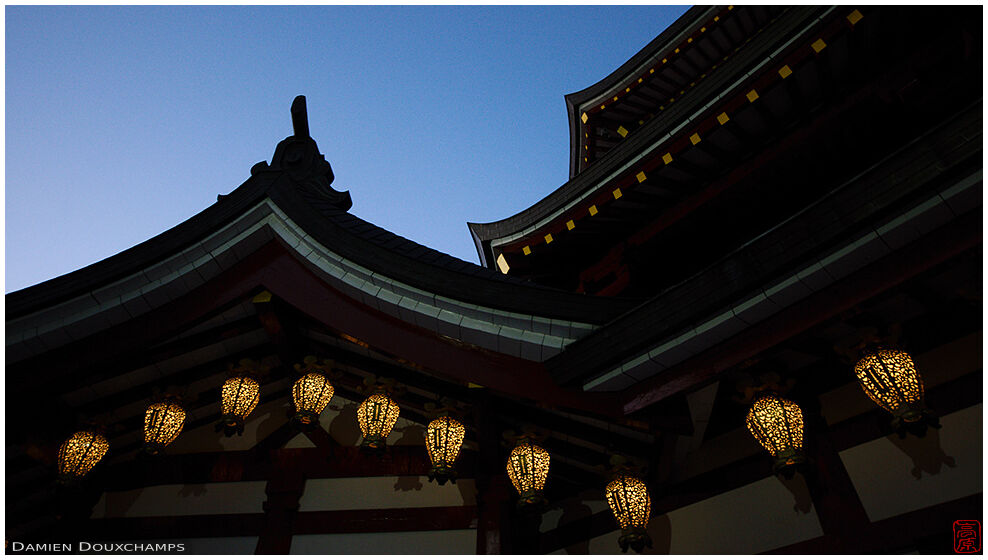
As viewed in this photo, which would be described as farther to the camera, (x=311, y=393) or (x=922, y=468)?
(x=311, y=393)

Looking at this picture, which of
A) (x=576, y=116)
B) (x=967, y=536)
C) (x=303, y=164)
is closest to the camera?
(x=967, y=536)

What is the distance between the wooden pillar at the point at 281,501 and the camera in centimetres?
663

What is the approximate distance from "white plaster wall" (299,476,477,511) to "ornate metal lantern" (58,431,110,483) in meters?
2.33

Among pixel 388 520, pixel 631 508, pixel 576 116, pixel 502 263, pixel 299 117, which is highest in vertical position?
pixel 576 116

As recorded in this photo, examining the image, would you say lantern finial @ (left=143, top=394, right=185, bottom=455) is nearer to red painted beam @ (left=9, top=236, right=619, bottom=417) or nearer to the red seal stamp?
red painted beam @ (left=9, top=236, right=619, bottom=417)

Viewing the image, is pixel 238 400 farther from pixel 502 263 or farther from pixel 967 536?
pixel 967 536

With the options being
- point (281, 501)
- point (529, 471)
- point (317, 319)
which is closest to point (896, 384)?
point (529, 471)

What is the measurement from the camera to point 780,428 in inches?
173

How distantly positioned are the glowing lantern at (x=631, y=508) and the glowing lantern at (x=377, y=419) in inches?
93.8

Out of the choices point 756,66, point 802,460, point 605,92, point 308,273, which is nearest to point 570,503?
point 802,460

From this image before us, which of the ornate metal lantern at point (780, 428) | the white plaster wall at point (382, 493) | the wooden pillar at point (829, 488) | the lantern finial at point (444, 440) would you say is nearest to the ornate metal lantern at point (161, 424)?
the white plaster wall at point (382, 493)

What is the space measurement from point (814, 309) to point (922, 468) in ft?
8.78

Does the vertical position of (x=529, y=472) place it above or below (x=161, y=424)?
below

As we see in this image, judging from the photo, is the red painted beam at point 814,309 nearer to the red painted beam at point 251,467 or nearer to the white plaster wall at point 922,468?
the white plaster wall at point 922,468
